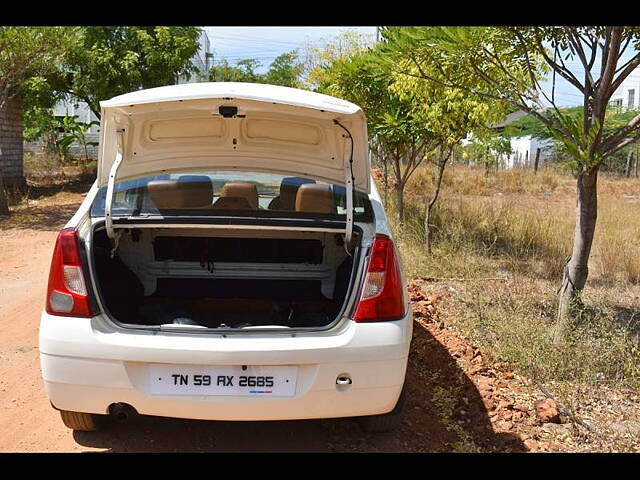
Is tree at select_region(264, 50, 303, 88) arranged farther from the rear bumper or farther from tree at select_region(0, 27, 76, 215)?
the rear bumper

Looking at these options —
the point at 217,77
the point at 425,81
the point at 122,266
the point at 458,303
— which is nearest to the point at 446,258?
the point at 458,303

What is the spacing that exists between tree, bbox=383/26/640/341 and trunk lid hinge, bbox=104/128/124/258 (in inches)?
103

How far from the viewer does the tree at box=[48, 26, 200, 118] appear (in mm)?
19438

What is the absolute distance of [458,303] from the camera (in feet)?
21.1

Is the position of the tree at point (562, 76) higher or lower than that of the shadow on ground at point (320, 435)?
higher

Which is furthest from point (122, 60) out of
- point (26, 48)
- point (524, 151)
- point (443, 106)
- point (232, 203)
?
point (524, 151)

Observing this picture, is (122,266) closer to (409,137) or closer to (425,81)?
(425,81)

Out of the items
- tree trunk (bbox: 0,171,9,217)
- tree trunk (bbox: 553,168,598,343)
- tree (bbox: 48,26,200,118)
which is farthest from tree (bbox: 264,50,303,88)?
tree trunk (bbox: 553,168,598,343)

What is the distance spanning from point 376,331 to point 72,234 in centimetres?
163

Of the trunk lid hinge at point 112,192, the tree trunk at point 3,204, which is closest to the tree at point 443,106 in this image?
the trunk lid hinge at point 112,192

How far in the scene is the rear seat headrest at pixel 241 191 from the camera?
14.0 ft

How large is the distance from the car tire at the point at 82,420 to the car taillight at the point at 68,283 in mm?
667

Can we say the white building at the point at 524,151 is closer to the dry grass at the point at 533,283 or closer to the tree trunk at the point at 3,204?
the dry grass at the point at 533,283

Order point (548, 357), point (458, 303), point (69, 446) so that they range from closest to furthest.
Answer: point (69, 446), point (548, 357), point (458, 303)
